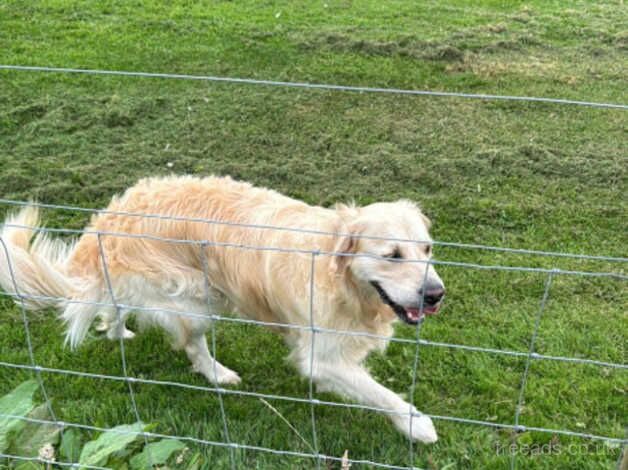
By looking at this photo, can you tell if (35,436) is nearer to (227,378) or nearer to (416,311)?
(227,378)

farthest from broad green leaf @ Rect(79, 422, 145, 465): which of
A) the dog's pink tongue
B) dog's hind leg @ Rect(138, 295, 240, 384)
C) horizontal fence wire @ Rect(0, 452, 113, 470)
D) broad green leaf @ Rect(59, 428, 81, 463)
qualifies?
the dog's pink tongue

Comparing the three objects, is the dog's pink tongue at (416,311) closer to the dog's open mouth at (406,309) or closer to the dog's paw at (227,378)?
the dog's open mouth at (406,309)

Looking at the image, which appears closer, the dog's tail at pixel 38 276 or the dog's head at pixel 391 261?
the dog's head at pixel 391 261

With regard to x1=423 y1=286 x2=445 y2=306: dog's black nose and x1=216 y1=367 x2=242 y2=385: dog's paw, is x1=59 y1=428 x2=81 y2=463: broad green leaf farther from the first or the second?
x1=423 y1=286 x2=445 y2=306: dog's black nose

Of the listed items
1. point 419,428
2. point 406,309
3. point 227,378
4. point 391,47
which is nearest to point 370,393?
point 419,428

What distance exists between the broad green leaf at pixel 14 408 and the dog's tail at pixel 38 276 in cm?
49

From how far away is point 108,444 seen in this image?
9.14ft

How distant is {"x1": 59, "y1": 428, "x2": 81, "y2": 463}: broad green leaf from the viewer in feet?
9.57

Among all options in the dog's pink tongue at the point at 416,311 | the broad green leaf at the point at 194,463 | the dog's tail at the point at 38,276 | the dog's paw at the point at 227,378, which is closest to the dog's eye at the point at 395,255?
the dog's pink tongue at the point at 416,311

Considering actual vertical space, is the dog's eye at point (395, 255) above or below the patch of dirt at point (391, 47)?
below

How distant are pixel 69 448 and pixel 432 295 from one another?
68.6 inches

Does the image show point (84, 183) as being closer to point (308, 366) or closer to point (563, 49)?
point (308, 366)

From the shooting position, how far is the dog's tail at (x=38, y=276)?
338 cm

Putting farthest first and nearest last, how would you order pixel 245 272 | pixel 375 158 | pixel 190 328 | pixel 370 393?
pixel 375 158 < pixel 190 328 < pixel 245 272 < pixel 370 393
